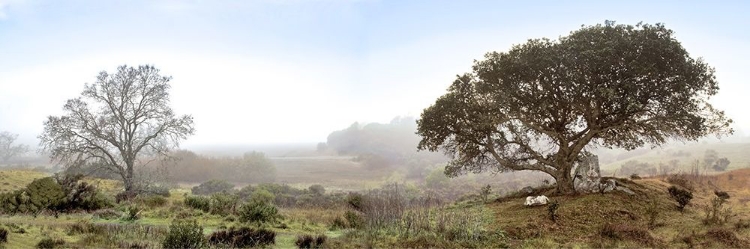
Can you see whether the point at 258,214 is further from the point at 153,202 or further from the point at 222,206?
the point at 153,202

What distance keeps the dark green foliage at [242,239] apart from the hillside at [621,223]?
8.27m

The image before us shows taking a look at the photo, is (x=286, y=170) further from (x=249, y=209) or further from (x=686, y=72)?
(x=686, y=72)

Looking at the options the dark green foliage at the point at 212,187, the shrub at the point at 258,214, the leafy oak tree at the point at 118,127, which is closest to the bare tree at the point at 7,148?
the dark green foliage at the point at 212,187

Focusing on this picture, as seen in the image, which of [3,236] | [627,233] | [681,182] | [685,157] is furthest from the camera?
[685,157]

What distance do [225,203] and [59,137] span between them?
1771 centimetres

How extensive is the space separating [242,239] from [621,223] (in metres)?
14.2

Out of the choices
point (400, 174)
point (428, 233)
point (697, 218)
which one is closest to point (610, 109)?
point (697, 218)

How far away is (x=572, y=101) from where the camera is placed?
845 inches

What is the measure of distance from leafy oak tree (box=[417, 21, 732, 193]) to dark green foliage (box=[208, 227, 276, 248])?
12099 millimetres

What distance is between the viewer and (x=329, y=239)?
15.0m

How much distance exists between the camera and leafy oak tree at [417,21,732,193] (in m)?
19.7

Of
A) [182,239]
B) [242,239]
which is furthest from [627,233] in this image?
[182,239]

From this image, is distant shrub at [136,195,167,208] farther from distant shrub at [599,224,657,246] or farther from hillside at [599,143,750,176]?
hillside at [599,143,750,176]

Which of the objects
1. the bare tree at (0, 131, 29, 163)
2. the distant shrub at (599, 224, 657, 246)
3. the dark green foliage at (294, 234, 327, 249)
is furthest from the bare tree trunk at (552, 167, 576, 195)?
the bare tree at (0, 131, 29, 163)
